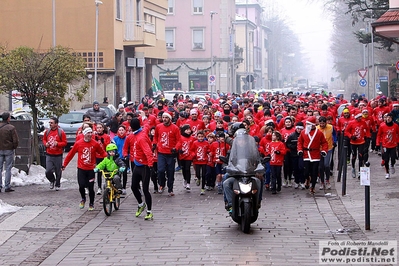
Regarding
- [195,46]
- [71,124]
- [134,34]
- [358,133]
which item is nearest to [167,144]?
[358,133]

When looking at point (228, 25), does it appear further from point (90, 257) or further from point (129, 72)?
point (90, 257)

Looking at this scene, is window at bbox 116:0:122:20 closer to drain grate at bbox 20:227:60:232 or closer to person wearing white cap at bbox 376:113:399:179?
person wearing white cap at bbox 376:113:399:179

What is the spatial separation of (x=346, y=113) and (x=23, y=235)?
34.9ft

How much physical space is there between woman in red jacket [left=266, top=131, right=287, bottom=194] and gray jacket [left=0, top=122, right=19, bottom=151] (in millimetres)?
5536

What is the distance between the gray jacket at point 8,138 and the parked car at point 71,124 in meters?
10.7

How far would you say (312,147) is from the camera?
1612 cm

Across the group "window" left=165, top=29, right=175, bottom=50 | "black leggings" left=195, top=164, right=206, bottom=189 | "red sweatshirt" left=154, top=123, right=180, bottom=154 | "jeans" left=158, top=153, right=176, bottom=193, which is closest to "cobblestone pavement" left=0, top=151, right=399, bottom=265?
"black leggings" left=195, top=164, right=206, bottom=189

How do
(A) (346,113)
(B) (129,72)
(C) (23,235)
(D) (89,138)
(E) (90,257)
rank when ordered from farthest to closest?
(B) (129,72)
(A) (346,113)
(D) (89,138)
(C) (23,235)
(E) (90,257)

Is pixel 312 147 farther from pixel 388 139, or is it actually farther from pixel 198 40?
pixel 198 40

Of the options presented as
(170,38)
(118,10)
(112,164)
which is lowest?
Result: (112,164)

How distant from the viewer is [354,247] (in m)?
10.5

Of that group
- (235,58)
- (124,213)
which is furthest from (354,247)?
(235,58)

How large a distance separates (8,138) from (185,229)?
603 centimetres

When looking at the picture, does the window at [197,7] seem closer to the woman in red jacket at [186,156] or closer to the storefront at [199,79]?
the storefront at [199,79]
